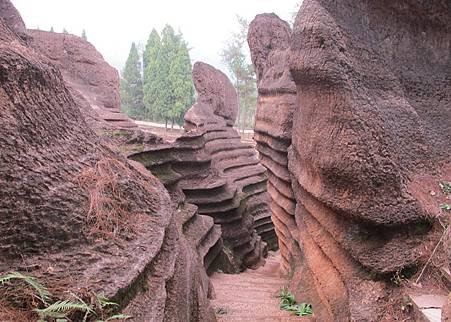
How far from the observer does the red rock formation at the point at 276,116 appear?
6.39 meters

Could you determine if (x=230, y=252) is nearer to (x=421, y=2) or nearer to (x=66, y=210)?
(x=421, y=2)

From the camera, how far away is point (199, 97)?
525 inches

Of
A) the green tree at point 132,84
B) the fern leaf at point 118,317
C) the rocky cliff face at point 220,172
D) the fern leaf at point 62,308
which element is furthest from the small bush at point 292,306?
the green tree at point 132,84

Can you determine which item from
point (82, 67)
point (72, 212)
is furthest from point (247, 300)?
point (82, 67)

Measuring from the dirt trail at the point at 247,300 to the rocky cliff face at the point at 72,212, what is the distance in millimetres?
763

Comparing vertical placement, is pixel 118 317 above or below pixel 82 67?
below

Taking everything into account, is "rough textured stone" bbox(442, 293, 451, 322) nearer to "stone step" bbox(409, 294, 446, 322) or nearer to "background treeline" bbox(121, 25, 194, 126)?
"stone step" bbox(409, 294, 446, 322)

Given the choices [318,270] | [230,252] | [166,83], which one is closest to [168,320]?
[318,270]

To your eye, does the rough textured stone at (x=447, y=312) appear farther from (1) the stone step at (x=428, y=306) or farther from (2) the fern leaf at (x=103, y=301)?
(2) the fern leaf at (x=103, y=301)

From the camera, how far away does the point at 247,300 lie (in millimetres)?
4625

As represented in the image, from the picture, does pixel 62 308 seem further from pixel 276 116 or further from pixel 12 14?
pixel 12 14

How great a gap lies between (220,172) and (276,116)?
2.81 meters

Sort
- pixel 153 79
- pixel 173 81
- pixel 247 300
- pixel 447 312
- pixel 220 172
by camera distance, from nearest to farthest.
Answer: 1. pixel 447 312
2. pixel 247 300
3. pixel 220 172
4. pixel 173 81
5. pixel 153 79

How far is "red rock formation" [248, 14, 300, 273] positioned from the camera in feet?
21.0
